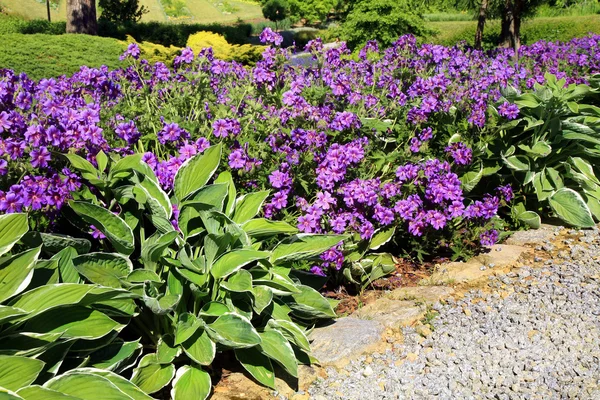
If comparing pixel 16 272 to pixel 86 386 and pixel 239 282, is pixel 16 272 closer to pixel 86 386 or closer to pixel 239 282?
pixel 86 386

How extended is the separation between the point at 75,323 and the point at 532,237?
9.84ft

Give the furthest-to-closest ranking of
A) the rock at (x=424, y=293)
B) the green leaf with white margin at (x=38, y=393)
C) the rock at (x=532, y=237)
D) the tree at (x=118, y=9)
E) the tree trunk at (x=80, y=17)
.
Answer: the tree at (x=118, y=9) < the tree trunk at (x=80, y=17) < the rock at (x=532, y=237) < the rock at (x=424, y=293) < the green leaf with white margin at (x=38, y=393)

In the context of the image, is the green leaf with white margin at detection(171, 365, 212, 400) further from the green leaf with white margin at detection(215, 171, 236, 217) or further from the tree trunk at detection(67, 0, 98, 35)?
the tree trunk at detection(67, 0, 98, 35)

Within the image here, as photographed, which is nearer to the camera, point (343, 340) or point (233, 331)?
point (233, 331)

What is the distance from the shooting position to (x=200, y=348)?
2479 mm

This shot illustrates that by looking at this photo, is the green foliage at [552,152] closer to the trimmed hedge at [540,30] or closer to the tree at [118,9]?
the trimmed hedge at [540,30]

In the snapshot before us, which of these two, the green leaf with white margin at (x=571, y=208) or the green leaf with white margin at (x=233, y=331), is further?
the green leaf with white margin at (x=571, y=208)

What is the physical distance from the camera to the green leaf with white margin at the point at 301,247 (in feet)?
9.36

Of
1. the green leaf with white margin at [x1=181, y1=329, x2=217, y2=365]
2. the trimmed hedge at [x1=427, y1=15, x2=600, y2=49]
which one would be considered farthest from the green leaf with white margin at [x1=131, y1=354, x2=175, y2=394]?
the trimmed hedge at [x1=427, y1=15, x2=600, y2=49]

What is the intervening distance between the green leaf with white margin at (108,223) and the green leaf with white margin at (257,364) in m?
0.67

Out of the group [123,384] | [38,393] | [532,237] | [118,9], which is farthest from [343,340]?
[118,9]

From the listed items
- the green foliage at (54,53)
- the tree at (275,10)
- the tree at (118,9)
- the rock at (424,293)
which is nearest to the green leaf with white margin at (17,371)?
the rock at (424,293)

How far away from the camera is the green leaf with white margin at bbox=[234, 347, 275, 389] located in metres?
2.56

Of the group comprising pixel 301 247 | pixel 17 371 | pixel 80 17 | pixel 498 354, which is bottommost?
pixel 498 354
